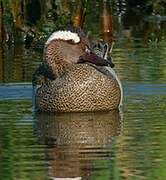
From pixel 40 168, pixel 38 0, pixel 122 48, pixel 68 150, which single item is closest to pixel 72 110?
pixel 68 150

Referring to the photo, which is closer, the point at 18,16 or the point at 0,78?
the point at 0,78

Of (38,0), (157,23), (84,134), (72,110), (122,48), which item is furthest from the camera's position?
(157,23)

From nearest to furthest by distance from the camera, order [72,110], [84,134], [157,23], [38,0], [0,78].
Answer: [84,134] < [72,110] < [0,78] < [38,0] < [157,23]

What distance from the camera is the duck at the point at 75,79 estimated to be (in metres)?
10.7

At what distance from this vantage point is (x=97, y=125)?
976 cm

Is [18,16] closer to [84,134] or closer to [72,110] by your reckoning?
[72,110]

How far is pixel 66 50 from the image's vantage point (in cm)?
1123

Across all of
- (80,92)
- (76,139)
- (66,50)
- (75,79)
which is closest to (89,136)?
(76,139)

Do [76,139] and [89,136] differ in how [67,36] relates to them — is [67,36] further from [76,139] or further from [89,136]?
[76,139]

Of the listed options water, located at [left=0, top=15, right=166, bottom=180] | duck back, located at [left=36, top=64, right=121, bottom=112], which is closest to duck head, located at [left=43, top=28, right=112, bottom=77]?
duck back, located at [left=36, top=64, right=121, bottom=112]

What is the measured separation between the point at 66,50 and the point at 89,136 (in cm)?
232

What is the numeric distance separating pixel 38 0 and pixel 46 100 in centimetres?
887

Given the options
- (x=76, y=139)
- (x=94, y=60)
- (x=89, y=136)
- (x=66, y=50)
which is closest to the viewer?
(x=76, y=139)

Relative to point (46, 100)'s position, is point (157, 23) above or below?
below
